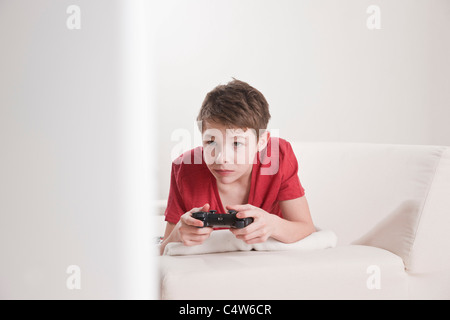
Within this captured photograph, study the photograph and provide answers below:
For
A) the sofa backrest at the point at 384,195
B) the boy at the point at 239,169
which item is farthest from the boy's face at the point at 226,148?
the sofa backrest at the point at 384,195

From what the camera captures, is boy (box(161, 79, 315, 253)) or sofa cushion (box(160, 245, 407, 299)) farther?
boy (box(161, 79, 315, 253))

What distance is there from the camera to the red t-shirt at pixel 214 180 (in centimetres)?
91

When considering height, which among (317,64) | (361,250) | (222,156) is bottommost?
Result: (361,250)

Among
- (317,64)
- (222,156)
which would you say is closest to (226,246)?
(222,156)

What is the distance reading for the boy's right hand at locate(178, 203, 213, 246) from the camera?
2.09 ft

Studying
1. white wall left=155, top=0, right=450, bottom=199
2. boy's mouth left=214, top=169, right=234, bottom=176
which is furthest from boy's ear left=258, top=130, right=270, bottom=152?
white wall left=155, top=0, right=450, bottom=199

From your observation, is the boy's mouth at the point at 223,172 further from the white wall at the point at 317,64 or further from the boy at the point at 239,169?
the white wall at the point at 317,64

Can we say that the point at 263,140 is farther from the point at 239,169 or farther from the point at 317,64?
the point at 317,64

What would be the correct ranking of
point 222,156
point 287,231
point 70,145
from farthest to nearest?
point 222,156, point 287,231, point 70,145

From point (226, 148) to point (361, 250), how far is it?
0.30 metres

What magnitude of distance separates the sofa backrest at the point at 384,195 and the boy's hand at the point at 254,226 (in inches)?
8.7

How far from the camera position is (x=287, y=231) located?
0.71 m

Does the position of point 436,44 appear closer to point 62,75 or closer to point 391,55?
point 391,55

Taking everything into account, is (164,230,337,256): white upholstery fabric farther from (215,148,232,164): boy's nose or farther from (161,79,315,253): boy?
(215,148,232,164): boy's nose
